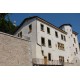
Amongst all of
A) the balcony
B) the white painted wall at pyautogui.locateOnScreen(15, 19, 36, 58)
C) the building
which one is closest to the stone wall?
the balcony

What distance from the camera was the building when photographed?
2766 cm

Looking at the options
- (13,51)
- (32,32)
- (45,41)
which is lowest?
(13,51)

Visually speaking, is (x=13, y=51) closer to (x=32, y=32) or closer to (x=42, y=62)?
(x=42, y=62)

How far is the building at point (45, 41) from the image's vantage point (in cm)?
2766

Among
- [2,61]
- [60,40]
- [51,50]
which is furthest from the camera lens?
[60,40]

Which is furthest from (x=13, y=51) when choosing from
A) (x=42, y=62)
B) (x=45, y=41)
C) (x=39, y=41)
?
(x=45, y=41)

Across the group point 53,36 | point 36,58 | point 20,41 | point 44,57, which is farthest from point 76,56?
point 20,41

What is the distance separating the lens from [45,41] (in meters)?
29.5

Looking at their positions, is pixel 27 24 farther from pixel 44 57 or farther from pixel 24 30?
pixel 44 57

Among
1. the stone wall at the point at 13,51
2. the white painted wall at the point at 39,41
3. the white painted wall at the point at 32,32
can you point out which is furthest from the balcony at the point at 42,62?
the stone wall at the point at 13,51

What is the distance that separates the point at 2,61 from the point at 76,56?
24.0m

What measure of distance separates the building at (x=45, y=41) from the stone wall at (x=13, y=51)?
3.82 metres

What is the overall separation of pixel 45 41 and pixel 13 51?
32.9 feet

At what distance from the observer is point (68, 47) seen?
36.6m
